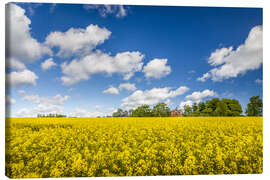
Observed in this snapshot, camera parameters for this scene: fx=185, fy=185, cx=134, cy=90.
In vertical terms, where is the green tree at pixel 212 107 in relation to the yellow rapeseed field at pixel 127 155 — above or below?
above

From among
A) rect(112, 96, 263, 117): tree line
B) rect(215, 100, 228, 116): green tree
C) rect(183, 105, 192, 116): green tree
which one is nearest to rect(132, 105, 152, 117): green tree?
rect(112, 96, 263, 117): tree line

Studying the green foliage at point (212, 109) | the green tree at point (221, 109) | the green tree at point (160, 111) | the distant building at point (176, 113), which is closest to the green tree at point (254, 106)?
the green foliage at point (212, 109)

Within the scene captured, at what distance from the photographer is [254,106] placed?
5789mm

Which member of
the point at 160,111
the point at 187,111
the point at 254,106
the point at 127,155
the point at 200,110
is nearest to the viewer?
the point at 127,155

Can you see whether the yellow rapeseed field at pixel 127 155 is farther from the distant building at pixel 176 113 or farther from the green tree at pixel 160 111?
the distant building at pixel 176 113

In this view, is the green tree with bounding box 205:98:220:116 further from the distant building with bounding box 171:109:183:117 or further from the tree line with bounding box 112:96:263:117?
the distant building with bounding box 171:109:183:117

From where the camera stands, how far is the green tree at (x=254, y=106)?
5.17 m

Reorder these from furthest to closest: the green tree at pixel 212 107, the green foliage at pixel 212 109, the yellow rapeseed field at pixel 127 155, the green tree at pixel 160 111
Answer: the green foliage at pixel 212 109 < the green tree at pixel 212 107 < the green tree at pixel 160 111 < the yellow rapeseed field at pixel 127 155

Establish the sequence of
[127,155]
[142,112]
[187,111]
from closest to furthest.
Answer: [127,155] < [187,111] < [142,112]

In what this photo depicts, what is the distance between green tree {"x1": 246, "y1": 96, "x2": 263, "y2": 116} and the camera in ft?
17.0

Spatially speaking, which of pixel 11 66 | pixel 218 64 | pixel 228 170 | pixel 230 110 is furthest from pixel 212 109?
pixel 11 66

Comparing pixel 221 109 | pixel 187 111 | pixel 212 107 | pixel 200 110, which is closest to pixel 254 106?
pixel 212 107

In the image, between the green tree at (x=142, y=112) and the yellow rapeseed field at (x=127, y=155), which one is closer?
the yellow rapeseed field at (x=127, y=155)

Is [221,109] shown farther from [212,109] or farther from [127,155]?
[127,155]
